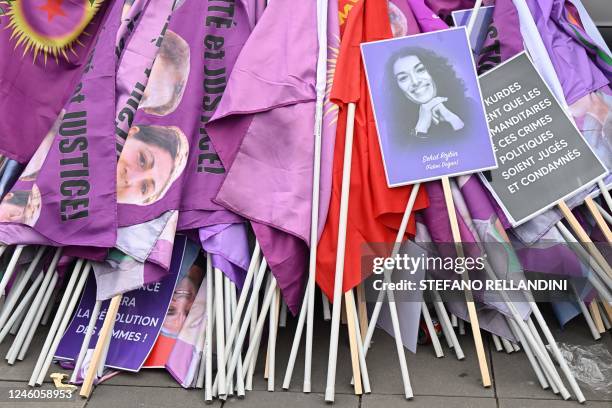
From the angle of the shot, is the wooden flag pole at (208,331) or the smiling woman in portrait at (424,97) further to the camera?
the smiling woman in portrait at (424,97)

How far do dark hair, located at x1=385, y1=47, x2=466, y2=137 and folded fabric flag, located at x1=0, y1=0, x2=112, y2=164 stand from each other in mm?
1372

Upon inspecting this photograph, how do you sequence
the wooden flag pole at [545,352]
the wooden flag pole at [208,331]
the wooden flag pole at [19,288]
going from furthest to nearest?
1. the wooden flag pole at [19,288]
2. the wooden flag pole at [208,331]
3. the wooden flag pole at [545,352]

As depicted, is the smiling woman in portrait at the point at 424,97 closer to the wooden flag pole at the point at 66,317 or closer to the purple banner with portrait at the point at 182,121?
the purple banner with portrait at the point at 182,121

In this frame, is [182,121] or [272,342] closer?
[272,342]

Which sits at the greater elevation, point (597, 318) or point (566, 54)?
point (566, 54)

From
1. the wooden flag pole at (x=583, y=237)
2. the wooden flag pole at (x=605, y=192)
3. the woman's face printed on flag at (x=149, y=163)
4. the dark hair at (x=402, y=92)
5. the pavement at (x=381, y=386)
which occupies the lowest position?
the pavement at (x=381, y=386)

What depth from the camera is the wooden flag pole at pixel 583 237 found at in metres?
3.20

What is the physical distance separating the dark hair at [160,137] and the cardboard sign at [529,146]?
130 centimetres

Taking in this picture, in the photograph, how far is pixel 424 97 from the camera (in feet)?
10.9

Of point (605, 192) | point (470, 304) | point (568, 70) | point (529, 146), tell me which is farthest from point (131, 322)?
point (568, 70)

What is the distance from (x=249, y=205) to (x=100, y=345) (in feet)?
2.65

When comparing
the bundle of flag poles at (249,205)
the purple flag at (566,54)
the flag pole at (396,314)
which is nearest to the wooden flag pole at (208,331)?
the bundle of flag poles at (249,205)

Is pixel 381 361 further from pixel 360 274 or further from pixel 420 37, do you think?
pixel 420 37

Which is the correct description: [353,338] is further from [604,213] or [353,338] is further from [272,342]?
[604,213]
